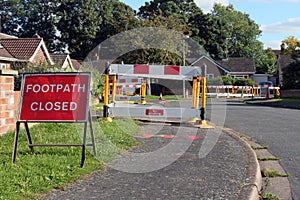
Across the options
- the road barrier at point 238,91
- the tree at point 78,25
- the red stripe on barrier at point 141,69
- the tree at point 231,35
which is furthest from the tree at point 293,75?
the tree at point 231,35

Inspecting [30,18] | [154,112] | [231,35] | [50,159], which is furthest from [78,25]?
[50,159]

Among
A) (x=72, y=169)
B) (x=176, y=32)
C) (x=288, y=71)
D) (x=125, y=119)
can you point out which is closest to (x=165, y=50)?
(x=176, y=32)

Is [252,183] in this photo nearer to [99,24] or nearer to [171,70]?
[171,70]

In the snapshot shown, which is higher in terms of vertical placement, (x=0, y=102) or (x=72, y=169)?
(x=0, y=102)

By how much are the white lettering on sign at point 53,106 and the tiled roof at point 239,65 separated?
6499 centimetres

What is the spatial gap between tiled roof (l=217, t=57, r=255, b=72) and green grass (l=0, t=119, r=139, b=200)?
61975 millimetres

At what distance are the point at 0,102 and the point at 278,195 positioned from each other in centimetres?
503

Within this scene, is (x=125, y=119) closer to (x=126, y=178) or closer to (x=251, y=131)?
(x=251, y=131)

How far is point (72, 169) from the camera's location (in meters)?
5.51

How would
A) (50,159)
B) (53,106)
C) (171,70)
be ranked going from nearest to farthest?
(50,159)
(53,106)
(171,70)

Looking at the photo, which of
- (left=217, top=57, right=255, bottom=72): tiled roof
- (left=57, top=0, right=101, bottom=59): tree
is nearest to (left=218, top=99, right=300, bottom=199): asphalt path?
(left=217, top=57, right=255, bottom=72): tiled roof

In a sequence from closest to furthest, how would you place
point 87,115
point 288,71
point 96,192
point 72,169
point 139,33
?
point 96,192, point 72,169, point 87,115, point 288,71, point 139,33

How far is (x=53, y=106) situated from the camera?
20.4 feet

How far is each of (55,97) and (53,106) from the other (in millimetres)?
145
